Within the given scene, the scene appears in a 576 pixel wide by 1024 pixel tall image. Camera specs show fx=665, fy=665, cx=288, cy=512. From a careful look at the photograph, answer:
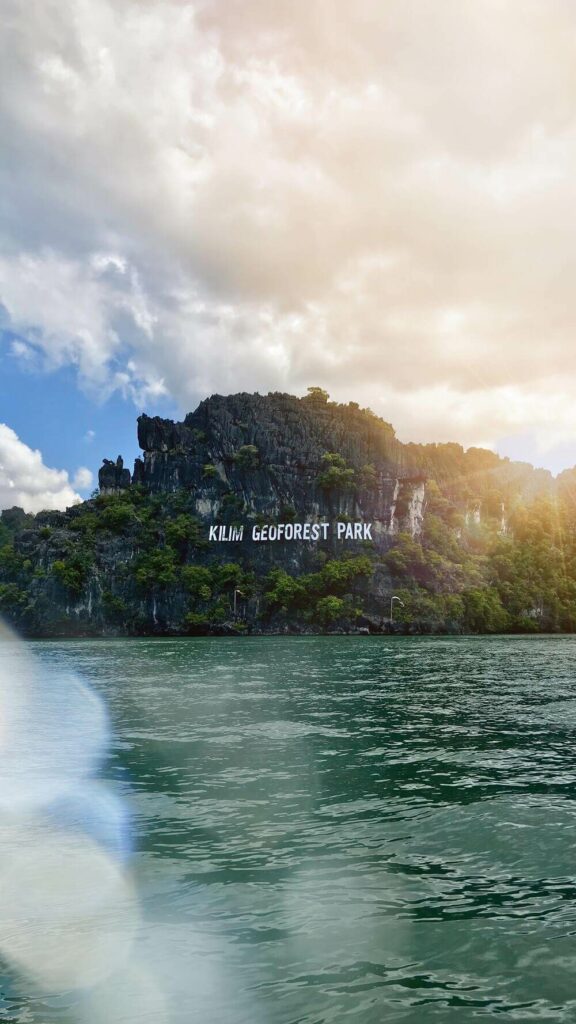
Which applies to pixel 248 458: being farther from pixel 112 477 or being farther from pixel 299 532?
pixel 112 477

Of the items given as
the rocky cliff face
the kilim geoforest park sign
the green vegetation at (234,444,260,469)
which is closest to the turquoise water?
the kilim geoforest park sign

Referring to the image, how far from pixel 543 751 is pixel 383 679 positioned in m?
19.0

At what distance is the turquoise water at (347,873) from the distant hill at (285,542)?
326 ft

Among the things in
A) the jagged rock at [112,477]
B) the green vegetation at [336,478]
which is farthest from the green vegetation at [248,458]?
the jagged rock at [112,477]

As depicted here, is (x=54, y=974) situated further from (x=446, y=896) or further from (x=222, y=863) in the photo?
(x=446, y=896)

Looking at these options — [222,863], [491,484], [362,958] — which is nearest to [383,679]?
[222,863]

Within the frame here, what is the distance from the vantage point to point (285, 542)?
13125cm

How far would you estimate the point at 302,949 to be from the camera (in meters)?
7.10

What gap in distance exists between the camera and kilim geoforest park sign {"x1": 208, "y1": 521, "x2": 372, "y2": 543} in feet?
431

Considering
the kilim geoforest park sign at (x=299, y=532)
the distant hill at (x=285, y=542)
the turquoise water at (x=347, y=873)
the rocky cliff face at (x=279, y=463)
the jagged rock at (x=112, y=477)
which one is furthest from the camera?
the jagged rock at (x=112, y=477)

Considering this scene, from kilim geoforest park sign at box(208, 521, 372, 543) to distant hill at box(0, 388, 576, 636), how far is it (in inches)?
11.0

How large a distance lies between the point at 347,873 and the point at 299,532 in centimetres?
12339

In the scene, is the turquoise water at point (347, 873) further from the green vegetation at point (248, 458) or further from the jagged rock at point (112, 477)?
the jagged rock at point (112, 477)

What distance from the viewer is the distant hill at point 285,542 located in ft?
388
